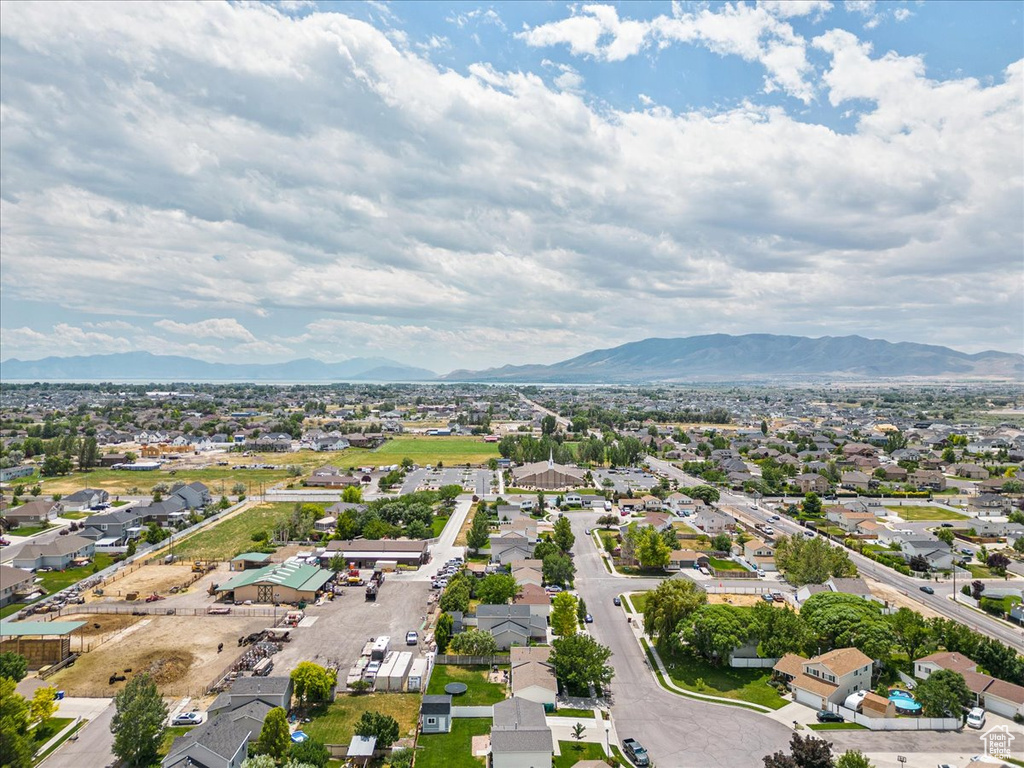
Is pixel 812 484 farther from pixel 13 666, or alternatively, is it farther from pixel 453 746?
pixel 13 666

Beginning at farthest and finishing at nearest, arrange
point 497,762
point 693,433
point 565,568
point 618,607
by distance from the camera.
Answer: point 693,433 < point 565,568 < point 618,607 < point 497,762

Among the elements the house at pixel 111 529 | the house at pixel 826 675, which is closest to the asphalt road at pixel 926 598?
the house at pixel 826 675

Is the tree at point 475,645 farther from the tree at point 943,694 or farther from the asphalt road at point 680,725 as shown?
the tree at point 943,694

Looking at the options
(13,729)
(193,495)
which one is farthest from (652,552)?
(193,495)

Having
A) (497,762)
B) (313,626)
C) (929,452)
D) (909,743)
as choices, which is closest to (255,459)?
(313,626)

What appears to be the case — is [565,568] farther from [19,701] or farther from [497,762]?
[19,701]

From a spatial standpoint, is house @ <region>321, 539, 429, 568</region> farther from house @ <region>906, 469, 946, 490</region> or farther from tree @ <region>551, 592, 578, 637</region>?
house @ <region>906, 469, 946, 490</region>
